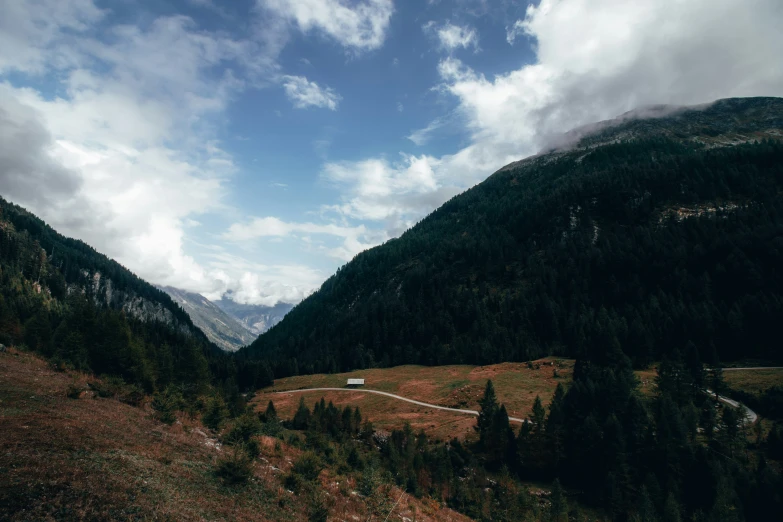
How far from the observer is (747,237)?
135 metres

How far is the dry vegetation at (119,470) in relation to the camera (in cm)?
1167

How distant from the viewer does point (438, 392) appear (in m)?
99.2

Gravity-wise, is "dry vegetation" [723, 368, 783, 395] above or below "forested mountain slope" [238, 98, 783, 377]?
below

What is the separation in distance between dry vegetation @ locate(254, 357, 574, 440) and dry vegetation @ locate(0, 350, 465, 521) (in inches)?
2031

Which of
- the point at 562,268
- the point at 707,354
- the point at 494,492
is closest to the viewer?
the point at 494,492

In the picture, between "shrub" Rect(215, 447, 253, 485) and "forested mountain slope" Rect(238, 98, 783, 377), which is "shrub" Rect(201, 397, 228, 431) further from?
"forested mountain slope" Rect(238, 98, 783, 377)

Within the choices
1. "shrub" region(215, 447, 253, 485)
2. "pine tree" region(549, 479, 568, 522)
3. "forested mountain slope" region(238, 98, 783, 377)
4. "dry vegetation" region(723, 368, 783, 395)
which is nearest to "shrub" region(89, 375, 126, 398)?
"shrub" region(215, 447, 253, 485)

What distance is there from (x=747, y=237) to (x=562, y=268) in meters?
64.9

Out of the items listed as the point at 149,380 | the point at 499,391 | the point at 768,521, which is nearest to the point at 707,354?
the point at 499,391

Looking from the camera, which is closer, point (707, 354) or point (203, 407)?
point (203, 407)

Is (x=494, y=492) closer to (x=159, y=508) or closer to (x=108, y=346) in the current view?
(x=159, y=508)

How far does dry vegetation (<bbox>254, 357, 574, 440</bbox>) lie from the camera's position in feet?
254

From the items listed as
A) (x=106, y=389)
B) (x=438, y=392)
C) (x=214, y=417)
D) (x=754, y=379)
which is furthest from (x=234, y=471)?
(x=754, y=379)

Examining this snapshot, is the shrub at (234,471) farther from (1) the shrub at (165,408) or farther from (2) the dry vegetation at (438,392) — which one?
(2) the dry vegetation at (438,392)
